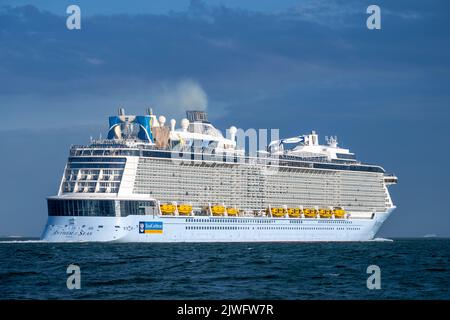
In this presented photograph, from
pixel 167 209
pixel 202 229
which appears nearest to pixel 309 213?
pixel 202 229

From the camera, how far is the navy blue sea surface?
39.2 metres

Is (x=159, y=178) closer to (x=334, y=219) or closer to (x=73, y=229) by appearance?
(x=73, y=229)

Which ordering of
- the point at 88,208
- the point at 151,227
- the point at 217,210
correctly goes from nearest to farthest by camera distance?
the point at 88,208 → the point at 151,227 → the point at 217,210

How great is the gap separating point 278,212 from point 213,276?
194 ft

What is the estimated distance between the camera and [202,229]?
3573 inches

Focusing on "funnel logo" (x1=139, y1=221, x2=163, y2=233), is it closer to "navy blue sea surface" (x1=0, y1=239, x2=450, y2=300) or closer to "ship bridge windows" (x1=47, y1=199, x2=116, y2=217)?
"ship bridge windows" (x1=47, y1=199, x2=116, y2=217)

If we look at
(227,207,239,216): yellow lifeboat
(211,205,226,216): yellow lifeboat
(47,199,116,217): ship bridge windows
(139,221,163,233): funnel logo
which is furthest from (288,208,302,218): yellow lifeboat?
(47,199,116,217): ship bridge windows

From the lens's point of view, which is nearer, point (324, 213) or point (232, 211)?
point (232, 211)

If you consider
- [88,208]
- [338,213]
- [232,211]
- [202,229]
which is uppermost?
[88,208]

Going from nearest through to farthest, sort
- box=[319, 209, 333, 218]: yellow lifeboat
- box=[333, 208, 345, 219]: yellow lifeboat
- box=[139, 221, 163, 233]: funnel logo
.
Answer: box=[139, 221, 163, 233]: funnel logo, box=[319, 209, 333, 218]: yellow lifeboat, box=[333, 208, 345, 219]: yellow lifeboat

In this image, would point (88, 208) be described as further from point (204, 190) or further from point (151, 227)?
point (204, 190)

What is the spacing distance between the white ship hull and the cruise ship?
115 mm

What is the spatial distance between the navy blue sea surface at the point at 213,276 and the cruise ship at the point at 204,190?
15.9 meters
